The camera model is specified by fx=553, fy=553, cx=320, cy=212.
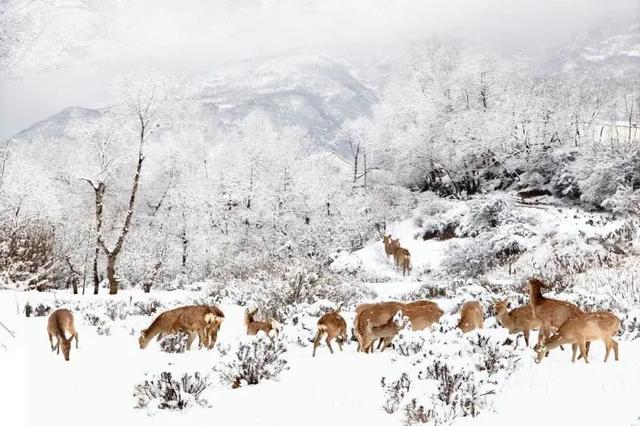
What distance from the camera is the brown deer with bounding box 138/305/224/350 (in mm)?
7039

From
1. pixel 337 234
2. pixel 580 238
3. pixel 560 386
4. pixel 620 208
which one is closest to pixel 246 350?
pixel 560 386

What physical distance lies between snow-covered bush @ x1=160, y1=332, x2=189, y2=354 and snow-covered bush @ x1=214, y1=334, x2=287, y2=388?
1.38 metres

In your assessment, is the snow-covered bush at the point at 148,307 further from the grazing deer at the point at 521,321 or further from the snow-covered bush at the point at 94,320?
the grazing deer at the point at 521,321

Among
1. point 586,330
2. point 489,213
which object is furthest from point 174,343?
point 489,213

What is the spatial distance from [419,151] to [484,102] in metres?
6.09

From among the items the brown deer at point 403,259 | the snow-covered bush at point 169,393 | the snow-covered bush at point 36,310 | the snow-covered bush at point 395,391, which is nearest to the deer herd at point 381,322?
the snow-covered bush at point 395,391

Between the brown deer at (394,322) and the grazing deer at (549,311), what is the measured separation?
159 centimetres

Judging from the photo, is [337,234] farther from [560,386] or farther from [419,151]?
[560,386]

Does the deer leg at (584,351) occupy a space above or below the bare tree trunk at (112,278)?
above

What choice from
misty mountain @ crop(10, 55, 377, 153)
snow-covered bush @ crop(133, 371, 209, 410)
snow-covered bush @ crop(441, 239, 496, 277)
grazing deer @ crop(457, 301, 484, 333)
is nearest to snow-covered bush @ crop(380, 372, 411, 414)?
snow-covered bush @ crop(133, 371, 209, 410)

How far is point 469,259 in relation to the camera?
22.6m

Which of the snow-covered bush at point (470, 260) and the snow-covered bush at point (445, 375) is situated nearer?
the snow-covered bush at point (445, 375)

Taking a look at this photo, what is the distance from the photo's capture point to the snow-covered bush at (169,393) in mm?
4609

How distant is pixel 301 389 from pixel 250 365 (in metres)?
0.59
